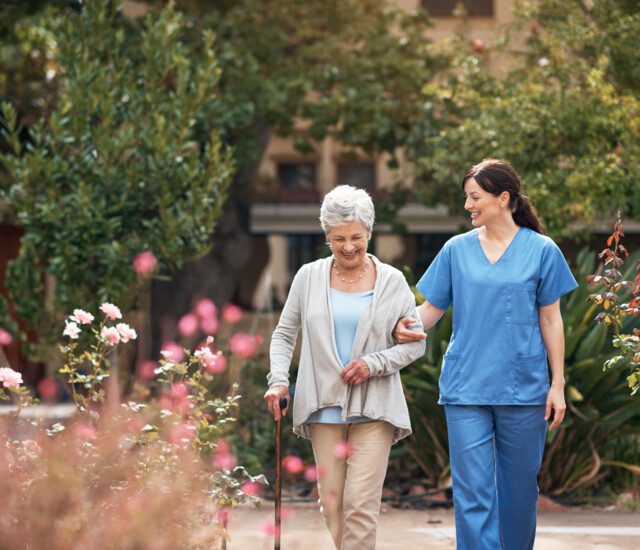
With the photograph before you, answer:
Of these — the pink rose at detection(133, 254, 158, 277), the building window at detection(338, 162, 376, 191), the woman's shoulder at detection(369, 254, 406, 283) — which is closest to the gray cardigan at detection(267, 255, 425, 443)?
the woman's shoulder at detection(369, 254, 406, 283)

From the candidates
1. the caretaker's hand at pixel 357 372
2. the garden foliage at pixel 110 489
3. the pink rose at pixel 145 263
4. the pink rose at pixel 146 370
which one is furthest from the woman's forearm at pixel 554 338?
the pink rose at pixel 145 263

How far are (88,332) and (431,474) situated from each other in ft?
13.6

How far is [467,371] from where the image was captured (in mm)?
5738

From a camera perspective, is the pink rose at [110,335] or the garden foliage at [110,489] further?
the pink rose at [110,335]

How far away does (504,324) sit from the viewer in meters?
5.71

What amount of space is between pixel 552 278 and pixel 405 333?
74 cm

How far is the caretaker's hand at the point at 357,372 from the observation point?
5.40 m

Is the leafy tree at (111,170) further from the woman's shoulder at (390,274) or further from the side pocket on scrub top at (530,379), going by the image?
the side pocket on scrub top at (530,379)

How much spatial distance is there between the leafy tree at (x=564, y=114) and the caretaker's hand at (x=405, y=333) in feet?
18.8

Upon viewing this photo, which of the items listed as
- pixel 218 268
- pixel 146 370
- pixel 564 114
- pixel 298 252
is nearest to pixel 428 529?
pixel 146 370

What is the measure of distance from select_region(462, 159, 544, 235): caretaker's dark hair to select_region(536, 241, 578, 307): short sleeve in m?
0.22

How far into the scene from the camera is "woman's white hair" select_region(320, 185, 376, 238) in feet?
17.7

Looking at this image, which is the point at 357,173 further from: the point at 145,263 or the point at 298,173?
the point at 145,263

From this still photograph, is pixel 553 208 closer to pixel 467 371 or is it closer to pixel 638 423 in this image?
pixel 638 423
